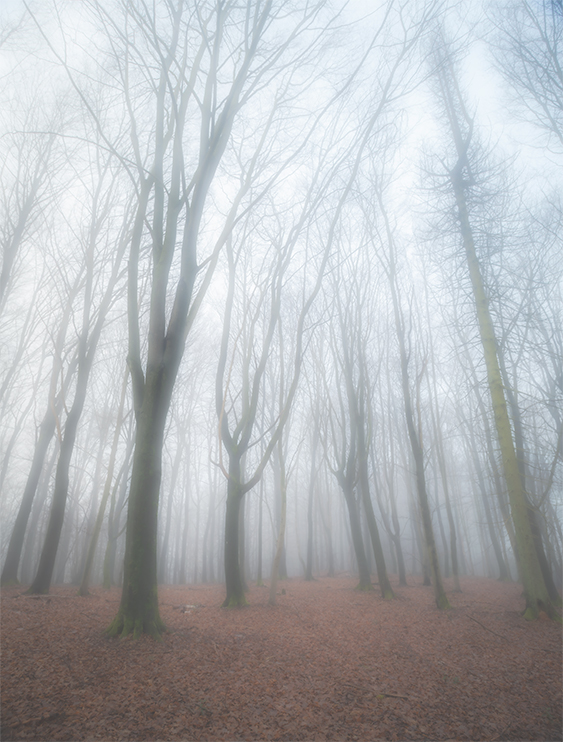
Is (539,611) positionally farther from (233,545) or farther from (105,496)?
(105,496)

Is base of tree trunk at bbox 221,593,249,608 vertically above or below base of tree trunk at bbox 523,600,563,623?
above

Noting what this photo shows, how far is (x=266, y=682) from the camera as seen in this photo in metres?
2.69

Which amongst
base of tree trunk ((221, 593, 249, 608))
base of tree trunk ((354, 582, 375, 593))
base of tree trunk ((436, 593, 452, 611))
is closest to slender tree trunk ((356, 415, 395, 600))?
base of tree trunk ((354, 582, 375, 593))

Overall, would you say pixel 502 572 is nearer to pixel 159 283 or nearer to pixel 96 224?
pixel 159 283

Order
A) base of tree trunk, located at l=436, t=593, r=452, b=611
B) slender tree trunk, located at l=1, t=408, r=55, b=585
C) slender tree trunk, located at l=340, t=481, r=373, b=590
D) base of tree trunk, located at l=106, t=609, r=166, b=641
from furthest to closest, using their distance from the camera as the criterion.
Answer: slender tree trunk, located at l=340, t=481, r=373, b=590
slender tree trunk, located at l=1, t=408, r=55, b=585
base of tree trunk, located at l=436, t=593, r=452, b=611
base of tree trunk, located at l=106, t=609, r=166, b=641

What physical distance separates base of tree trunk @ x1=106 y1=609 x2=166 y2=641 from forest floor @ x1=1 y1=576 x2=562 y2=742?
0.10m

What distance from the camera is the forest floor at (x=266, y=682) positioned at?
2.03 metres

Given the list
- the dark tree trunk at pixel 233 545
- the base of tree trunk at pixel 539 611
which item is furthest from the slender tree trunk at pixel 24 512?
the base of tree trunk at pixel 539 611

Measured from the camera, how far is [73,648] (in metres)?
2.81

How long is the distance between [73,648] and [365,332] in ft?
29.6

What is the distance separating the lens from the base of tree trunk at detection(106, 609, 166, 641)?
10.3 feet

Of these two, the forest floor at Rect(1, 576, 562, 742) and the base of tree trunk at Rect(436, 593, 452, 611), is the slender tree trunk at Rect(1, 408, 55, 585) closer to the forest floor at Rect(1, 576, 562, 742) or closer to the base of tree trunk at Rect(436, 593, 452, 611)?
the forest floor at Rect(1, 576, 562, 742)

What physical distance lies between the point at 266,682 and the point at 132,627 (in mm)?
1433

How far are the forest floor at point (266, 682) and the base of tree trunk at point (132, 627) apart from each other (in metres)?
0.10
